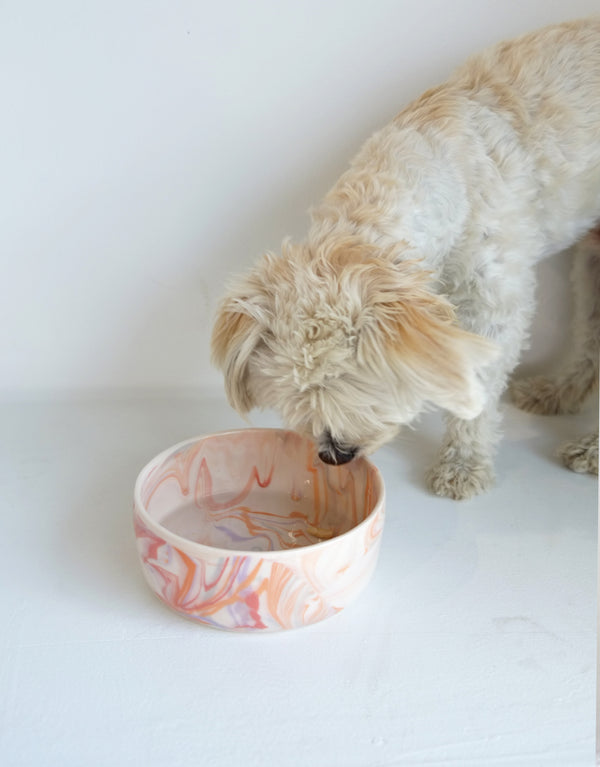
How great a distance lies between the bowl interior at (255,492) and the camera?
1588 mm

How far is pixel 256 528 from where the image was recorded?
1.63 metres

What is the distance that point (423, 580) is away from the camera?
58.6 inches

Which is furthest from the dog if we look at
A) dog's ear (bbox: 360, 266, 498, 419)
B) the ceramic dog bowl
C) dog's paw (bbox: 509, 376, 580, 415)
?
dog's paw (bbox: 509, 376, 580, 415)

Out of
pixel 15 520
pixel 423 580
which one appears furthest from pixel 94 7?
pixel 423 580

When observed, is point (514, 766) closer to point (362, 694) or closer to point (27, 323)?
point (362, 694)

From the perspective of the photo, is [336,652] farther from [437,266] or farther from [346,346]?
[437,266]

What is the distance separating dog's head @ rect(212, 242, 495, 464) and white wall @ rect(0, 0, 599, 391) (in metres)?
0.70

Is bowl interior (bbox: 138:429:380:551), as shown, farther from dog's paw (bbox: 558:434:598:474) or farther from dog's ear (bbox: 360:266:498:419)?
dog's paw (bbox: 558:434:598:474)

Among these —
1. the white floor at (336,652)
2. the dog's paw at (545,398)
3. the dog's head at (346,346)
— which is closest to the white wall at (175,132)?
the dog's paw at (545,398)

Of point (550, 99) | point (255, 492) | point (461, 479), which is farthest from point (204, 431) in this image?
point (550, 99)

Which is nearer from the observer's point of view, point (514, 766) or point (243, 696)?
point (514, 766)

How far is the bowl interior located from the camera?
62.5 inches

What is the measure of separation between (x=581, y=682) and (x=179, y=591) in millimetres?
656

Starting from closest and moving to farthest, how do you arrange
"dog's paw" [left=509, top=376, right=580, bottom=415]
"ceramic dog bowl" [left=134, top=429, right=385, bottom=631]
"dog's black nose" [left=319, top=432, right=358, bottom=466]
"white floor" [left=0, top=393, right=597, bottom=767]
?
1. "white floor" [left=0, top=393, right=597, bottom=767]
2. "ceramic dog bowl" [left=134, top=429, right=385, bottom=631]
3. "dog's black nose" [left=319, top=432, right=358, bottom=466]
4. "dog's paw" [left=509, top=376, right=580, bottom=415]
